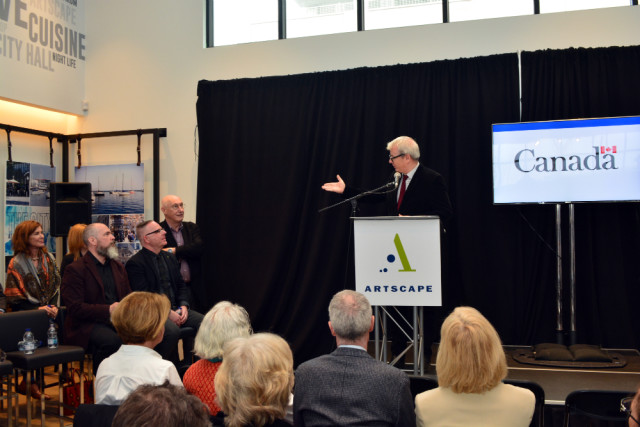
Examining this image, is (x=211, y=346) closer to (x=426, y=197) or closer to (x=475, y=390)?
(x=475, y=390)

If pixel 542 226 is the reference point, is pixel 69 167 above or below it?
above

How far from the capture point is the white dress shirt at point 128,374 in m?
2.52

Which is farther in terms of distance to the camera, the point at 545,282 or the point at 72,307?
the point at 545,282

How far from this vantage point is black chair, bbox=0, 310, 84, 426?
3924 mm

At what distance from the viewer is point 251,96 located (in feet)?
20.9

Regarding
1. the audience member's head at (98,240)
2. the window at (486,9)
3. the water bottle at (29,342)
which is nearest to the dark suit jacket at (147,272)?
the audience member's head at (98,240)

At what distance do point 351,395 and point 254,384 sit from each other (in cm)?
34

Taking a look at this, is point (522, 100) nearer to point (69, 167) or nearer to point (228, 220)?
point (228, 220)

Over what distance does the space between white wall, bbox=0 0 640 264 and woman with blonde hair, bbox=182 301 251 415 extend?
3.93 metres

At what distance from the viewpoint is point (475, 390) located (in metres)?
2.06

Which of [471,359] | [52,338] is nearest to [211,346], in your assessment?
[471,359]

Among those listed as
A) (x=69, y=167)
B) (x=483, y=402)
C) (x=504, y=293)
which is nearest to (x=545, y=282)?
(x=504, y=293)

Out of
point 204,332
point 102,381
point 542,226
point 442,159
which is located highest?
point 442,159

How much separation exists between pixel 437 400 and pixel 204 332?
1.06 m
